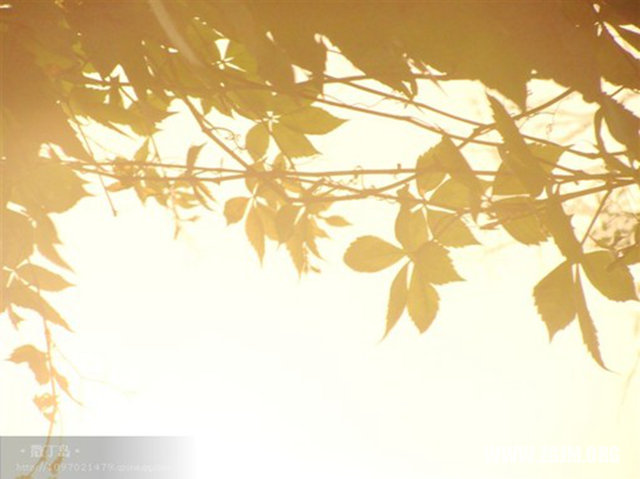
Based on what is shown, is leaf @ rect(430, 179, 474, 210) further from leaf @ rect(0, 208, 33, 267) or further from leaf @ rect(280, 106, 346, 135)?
leaf @ rect(0, 208, 33, 267)

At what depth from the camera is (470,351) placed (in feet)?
1.16

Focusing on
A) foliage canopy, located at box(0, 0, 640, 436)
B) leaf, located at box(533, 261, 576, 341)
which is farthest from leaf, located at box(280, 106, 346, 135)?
leaf, located at box(533, 261, 576, 341)

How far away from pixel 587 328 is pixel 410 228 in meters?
0.10

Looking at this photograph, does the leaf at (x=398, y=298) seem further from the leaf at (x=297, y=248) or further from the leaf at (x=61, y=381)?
the leaf at (x=61, y=381)

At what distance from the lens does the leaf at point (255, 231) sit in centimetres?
35

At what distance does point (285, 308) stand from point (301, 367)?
3cm

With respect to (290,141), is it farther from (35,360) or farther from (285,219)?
(35,360)

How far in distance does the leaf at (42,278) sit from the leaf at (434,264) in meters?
0.19

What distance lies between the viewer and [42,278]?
1.10 ft

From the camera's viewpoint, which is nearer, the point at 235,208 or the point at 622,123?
the point at 622,123

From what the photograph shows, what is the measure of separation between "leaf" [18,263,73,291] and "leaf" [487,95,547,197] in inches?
9.4

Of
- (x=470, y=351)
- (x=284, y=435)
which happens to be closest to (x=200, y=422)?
(x=284, y=435)

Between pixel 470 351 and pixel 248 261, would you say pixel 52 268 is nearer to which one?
pixel 248 261

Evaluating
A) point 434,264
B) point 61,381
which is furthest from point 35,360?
point 434,264
